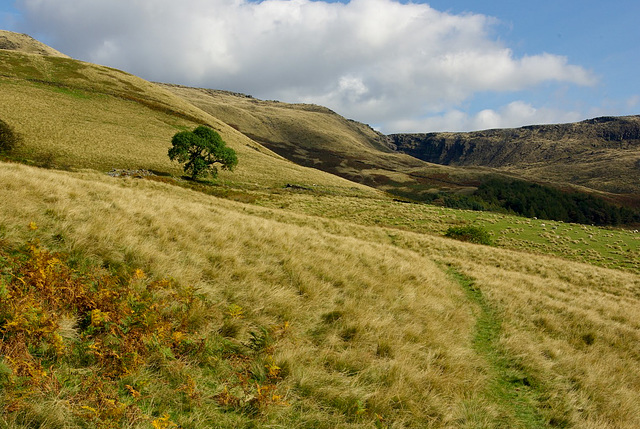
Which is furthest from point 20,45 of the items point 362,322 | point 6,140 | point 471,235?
point 362,322

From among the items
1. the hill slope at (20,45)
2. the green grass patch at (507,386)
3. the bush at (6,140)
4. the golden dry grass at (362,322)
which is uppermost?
A: the hill slope at (20,45)

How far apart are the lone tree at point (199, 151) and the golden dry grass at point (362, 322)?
1533 inches

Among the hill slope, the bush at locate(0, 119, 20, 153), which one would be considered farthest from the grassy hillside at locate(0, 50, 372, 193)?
the hill slope

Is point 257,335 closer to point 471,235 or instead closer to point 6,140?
point 471,235

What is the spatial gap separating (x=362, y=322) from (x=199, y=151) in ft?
155

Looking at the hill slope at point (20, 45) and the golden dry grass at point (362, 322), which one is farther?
the hill slope at point (20, 45)

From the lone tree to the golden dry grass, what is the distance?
128 feet

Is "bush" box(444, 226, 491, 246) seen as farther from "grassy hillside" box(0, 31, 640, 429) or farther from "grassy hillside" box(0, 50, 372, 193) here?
"grassy hillside" box(0, 50, 372, 193)

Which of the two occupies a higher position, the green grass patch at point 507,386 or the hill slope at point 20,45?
the hill slope at point 20,45

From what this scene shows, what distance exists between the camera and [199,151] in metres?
47.3

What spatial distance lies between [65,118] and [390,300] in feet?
247

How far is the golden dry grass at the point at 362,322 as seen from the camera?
4391 millimetres

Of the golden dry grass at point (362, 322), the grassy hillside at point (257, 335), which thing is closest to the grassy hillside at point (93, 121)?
the golden dry grass at point (362, 322)

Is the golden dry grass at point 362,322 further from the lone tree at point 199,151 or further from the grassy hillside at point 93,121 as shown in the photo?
the lone tree at point 199,151
